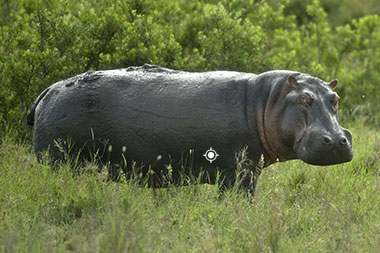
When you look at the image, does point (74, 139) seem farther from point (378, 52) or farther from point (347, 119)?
point (378, 52)

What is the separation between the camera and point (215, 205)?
14.2ft

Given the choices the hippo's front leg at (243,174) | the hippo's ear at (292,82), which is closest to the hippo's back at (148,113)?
the hippo's front leg at (243,174)

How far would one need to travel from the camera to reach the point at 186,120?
4.56 metres

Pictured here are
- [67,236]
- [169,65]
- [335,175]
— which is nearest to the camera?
[67,236]

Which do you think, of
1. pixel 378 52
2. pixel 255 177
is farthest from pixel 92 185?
pixel 378 52

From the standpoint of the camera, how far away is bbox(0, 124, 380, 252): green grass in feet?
11.7

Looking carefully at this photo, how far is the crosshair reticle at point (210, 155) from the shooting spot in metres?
4.56

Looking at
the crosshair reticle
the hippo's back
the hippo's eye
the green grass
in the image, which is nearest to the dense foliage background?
the green grass

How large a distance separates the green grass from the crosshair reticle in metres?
0.26

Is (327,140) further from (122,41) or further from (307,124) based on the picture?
(122,41)

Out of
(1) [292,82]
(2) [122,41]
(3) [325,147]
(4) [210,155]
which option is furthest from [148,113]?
(2) [122,41]

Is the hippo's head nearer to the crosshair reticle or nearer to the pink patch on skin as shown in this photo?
the pink patch on skin

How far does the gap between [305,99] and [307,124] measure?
175 mm

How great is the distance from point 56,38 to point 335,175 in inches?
137
